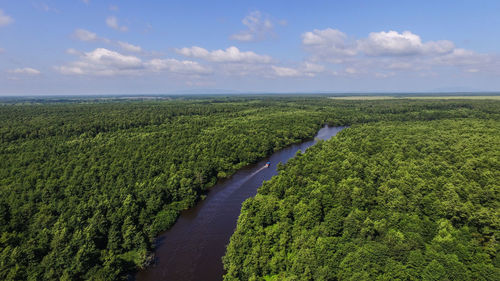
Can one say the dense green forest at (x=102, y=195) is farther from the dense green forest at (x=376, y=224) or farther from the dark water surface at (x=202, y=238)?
the dark water surface at (x=202, y=238)

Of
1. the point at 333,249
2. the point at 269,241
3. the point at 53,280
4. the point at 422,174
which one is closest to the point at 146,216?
the point at 53,280

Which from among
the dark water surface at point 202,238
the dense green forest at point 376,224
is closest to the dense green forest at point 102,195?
the dense green forest at point 376,224

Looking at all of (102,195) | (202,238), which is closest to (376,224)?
(202,238)

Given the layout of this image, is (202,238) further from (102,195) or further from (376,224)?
(376,224)

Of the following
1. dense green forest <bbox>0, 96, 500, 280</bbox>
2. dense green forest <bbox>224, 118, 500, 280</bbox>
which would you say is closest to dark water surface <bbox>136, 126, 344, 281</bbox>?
dense green forest <bbox>0, 96, 500, 280</bbox>

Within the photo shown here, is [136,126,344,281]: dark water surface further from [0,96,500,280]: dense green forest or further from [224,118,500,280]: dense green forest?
[224,118,500,280]: dense green forest

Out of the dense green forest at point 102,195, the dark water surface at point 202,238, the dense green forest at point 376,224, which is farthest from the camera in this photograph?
the dark water surface at point 202,238
